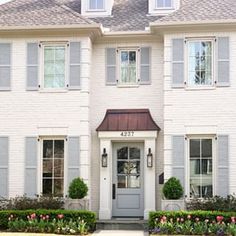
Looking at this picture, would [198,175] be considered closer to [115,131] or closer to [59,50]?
[115,131]

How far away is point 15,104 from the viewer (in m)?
Result: 19.4

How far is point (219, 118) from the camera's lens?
18750 millimetres

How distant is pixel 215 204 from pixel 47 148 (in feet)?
18.3

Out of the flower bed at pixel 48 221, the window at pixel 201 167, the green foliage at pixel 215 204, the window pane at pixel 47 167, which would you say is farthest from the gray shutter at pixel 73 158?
the green foliage at pixel 215 204

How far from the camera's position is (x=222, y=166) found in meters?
18.5

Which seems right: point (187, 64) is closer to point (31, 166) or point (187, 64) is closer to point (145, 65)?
point (145, 65)

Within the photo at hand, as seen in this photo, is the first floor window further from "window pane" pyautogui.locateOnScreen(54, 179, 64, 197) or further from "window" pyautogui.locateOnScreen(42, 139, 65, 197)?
"window pane" pyautogui.locateOnScreen(54, 179, 64, 197)

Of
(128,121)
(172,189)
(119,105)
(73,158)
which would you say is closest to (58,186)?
(73,158)

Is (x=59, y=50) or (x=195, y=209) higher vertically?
(x=59, y=50)

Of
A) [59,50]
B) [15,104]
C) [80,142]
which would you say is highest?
[59,50]

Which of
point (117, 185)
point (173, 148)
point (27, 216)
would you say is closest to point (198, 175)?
point (173, 148)

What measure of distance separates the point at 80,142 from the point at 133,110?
83.9 inches

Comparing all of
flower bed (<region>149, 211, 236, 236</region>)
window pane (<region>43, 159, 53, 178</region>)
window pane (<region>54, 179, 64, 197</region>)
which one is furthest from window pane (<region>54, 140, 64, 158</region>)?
flower bed (<region>149, 211, 236, 236</region>)

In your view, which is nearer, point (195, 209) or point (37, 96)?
point (195, 209)
